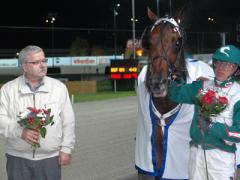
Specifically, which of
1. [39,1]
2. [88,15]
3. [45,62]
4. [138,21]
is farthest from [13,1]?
[45,62]

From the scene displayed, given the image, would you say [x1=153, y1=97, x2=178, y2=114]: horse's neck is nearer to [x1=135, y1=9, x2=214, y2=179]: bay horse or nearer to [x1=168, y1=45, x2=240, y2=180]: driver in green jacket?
[x1=135, y1=9, x2=214, y2=179]: bay horse

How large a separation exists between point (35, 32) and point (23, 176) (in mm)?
64912

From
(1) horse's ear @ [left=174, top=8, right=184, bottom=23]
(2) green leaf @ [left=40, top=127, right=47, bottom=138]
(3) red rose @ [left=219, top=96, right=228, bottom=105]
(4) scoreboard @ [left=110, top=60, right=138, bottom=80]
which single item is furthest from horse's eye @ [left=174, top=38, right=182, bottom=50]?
(4) scoreboard @ [left=110, top=60, right=138, bottom=80]

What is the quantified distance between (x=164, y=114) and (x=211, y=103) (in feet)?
1.64

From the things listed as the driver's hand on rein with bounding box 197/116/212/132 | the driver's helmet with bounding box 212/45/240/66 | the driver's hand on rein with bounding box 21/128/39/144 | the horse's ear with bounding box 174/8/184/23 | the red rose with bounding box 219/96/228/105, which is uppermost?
the horse's ear with bounding box 174/8/184/23

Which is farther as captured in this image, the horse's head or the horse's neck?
the horse's neck

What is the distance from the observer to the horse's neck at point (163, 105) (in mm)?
3986

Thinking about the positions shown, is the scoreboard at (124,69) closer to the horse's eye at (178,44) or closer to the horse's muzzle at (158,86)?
the horse's eye at (178,44)

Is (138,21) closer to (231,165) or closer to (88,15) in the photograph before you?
(88,15)

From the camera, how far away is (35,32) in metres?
67.6

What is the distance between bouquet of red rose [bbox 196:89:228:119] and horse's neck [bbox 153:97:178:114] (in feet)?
1.00

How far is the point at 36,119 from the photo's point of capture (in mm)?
3861

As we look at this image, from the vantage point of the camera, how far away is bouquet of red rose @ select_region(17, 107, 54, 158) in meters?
3.87

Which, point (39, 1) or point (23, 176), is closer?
point (23, 176)
